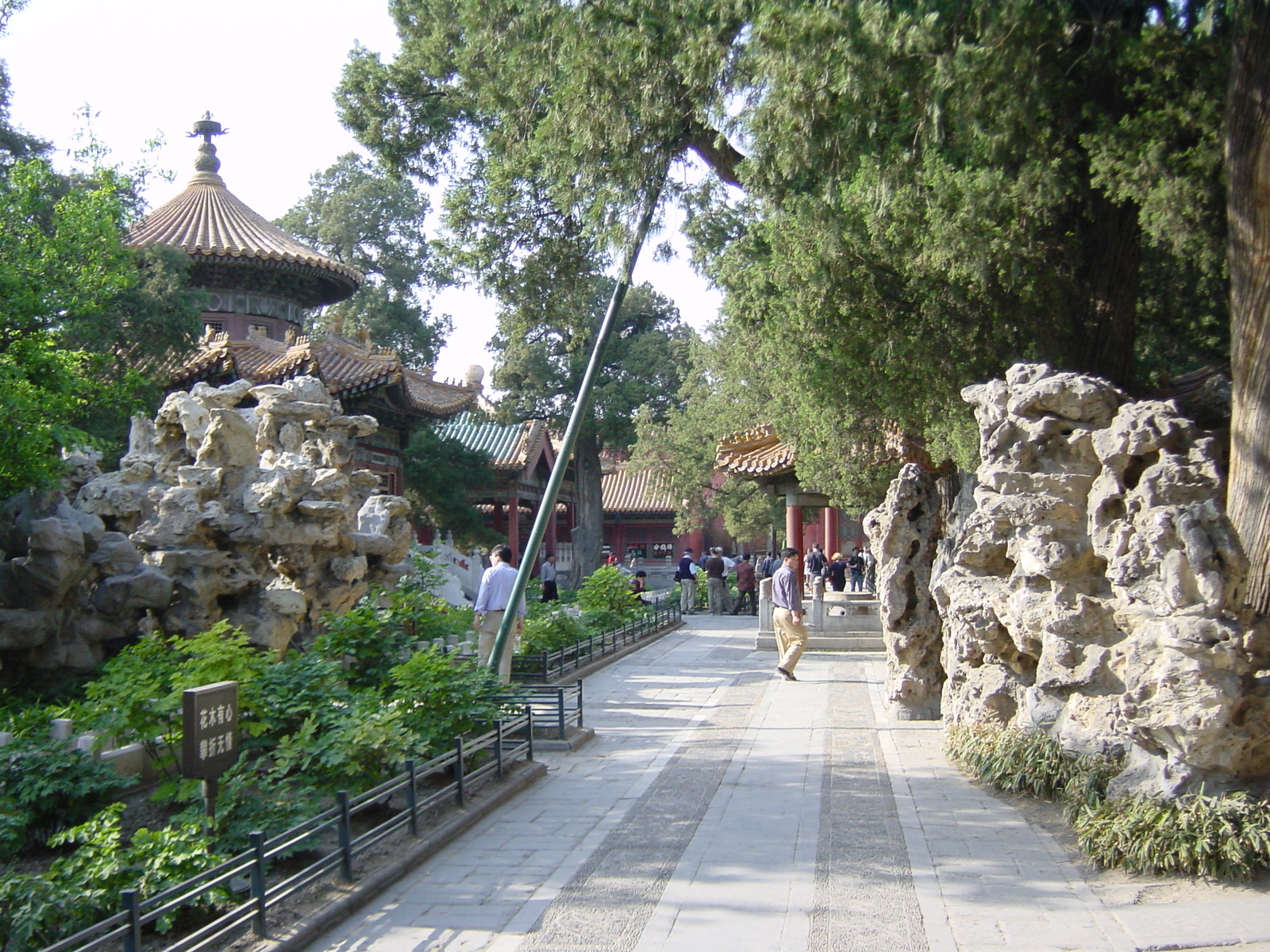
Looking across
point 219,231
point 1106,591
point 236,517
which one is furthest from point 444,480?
point 1106,591

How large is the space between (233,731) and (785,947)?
279cm

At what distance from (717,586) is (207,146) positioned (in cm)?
1613

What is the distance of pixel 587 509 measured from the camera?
3716 centimetres

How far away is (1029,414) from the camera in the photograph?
24.8 ft

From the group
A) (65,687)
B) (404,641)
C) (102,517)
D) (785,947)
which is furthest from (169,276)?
(785,947)

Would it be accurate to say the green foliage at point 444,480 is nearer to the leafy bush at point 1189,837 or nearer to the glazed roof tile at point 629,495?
the glazed roof tile at point 629,495

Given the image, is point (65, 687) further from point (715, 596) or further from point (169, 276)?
point (715, 596)

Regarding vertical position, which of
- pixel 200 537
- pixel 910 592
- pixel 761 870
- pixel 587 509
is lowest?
pixel 761 870

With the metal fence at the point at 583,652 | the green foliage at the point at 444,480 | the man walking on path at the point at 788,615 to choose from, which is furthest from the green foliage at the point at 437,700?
the green foliage at the point at 444,480

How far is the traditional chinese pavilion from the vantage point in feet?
69.7

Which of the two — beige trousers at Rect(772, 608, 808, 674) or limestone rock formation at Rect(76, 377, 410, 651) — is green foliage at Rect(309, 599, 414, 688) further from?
beige trousers at Rect(772, 608, 808, 674)

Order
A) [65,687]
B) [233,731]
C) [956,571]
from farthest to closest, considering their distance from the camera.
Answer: [65,687] < [956,571] < [233,731]

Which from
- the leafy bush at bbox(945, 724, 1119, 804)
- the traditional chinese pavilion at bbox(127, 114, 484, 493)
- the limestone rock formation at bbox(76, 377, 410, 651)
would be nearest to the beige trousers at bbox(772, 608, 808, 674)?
the limestone rock formation at bbox(76, 377, 410, 651)

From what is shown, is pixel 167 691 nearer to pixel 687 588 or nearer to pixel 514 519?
pixel 687 588
